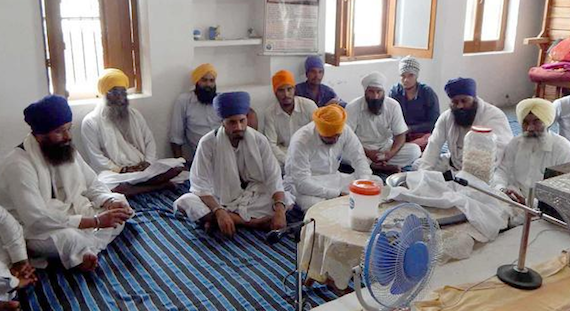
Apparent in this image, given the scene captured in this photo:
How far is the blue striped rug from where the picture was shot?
2.69m

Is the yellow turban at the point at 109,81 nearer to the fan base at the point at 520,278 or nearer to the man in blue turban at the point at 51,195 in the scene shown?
the man in blue turban at the point at 51,195

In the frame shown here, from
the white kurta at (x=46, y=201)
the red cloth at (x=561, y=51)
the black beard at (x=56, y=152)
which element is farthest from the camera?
the red cloth at (x=561, y=51)

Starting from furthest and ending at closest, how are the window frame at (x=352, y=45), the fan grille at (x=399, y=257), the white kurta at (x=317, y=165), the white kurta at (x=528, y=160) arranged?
the window frame at (x=352, y=45)
the white kurta at (x=317, y=165)
the white kurta at (x=528, y=160)
the fan grille at (x=399, y=257)

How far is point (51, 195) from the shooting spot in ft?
10.1

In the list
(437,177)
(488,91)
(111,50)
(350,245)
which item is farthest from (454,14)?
(350,245)

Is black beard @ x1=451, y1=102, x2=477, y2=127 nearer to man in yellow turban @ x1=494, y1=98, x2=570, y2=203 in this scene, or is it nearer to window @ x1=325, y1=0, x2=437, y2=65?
A: man in yellow turban @ x1=494, y1=98, x2=570, y2=203

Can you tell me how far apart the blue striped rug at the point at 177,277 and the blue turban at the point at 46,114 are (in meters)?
0.77

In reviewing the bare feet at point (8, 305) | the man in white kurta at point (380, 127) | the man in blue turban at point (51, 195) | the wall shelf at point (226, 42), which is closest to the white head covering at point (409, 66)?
the man in white kurta at point (380, 127)

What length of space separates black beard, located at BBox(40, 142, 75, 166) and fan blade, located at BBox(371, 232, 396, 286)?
2165mm

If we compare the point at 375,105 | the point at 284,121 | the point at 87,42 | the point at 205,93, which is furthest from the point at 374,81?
the point at 87,42

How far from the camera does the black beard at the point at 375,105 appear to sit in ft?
15.6

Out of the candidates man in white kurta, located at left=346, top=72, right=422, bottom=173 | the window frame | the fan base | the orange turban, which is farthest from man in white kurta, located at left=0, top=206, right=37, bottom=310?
the window frame

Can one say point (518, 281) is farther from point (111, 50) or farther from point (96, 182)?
point (111, 50)

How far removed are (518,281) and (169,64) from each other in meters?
3.62
